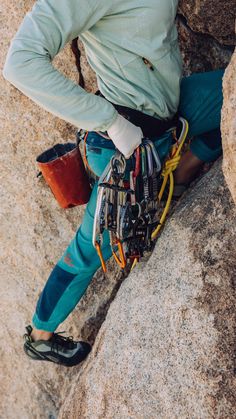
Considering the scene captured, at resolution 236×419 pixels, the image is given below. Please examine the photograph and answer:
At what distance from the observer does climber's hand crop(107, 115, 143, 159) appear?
12.7 ft

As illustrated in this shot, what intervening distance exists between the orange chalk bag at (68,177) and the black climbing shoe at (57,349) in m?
1.09

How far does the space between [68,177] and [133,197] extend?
2.46 ft

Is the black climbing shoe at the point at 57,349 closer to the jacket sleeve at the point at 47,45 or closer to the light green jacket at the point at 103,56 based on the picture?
the light green jacket at the point at 103,56

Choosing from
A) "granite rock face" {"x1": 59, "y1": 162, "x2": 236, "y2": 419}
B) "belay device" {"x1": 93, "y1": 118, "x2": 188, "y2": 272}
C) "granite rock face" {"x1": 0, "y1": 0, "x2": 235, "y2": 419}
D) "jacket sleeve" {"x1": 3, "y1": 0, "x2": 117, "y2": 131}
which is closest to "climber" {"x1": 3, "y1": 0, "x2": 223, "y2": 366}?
"jacket sleeve" {"x1": 3, "y1": 0, "x2": 117, "y2": 131}

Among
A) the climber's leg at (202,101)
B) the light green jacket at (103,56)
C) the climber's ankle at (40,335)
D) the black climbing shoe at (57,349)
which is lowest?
the black climbing shoe at (57,349)

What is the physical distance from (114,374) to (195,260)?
3.30 ft

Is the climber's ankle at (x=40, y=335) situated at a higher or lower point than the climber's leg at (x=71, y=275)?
lower

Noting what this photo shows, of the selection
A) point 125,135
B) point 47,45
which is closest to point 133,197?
point 125,135

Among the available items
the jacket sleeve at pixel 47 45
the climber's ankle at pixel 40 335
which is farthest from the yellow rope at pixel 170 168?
the climber's ankle at pixel 40 335

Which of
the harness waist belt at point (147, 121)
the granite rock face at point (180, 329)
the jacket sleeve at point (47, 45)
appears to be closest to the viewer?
the jacket sleeve at point (47, 45)

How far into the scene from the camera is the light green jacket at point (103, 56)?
3.55m

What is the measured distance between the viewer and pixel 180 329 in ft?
13.3

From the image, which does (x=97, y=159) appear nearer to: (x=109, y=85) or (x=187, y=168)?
(x=109, y=85)

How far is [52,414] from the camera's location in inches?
248
